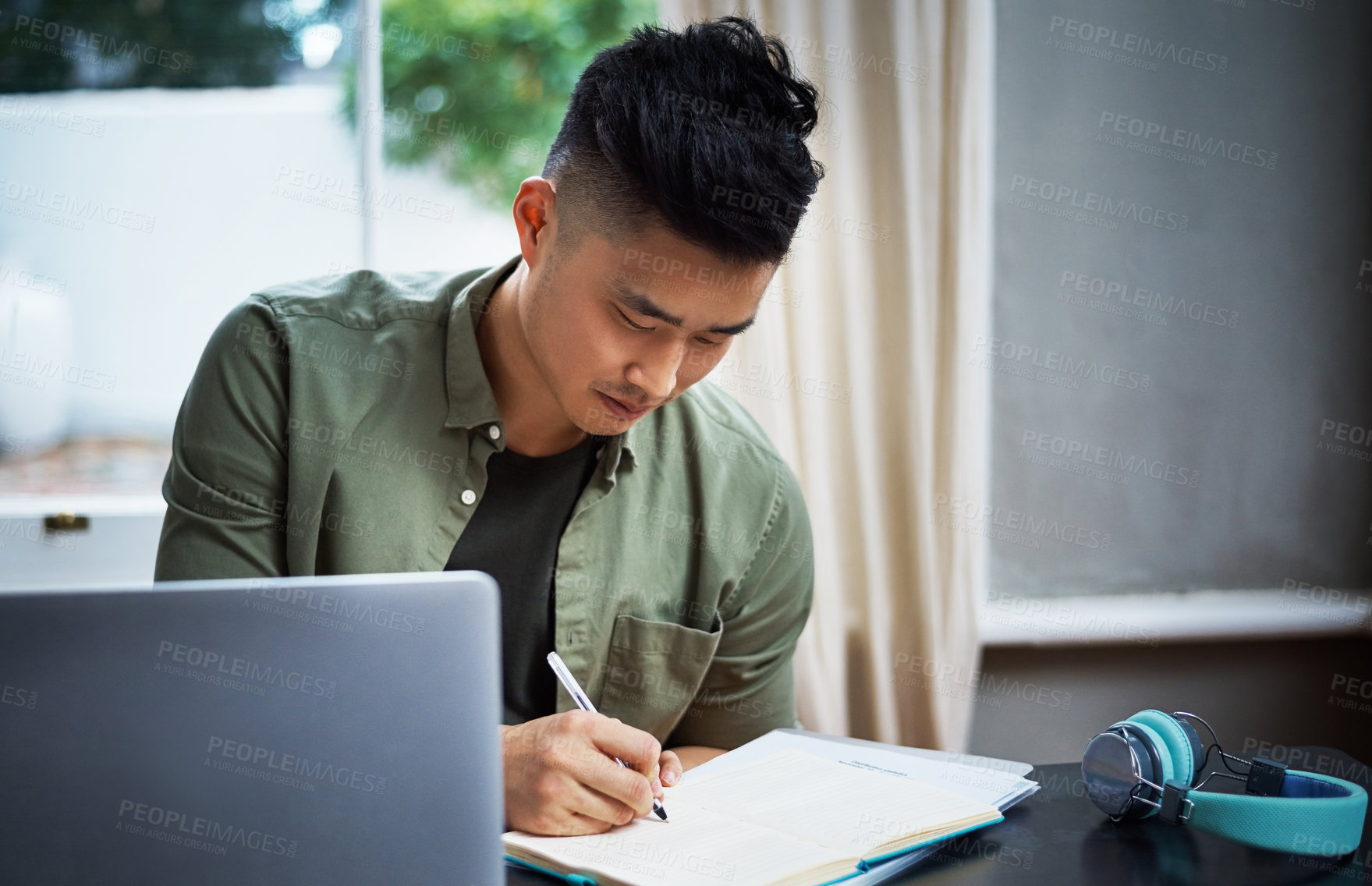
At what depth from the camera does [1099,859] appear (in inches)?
33.3

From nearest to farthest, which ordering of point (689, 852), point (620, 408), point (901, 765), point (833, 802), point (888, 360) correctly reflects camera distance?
point (689, 852) → point (833, 802) → point (901, 765) → point (620, 408) → point (888, 360)

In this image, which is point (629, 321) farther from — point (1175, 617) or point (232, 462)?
point (1175, 617)

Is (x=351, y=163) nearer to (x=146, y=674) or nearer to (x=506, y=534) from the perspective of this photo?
(x=506, y=534)

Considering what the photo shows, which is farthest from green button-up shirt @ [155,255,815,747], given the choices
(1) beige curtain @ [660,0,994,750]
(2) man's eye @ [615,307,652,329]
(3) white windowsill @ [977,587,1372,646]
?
(3) white windowsill @ [977,587,1372,646]

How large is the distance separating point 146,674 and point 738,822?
0.48 meters

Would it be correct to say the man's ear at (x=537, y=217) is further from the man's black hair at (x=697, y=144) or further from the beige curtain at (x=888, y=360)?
the beige curtain at (x=888, y=360)

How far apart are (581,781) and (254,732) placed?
318mm

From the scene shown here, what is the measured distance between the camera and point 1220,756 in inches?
41.8

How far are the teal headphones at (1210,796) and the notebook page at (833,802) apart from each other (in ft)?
0.37

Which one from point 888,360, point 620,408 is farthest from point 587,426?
point 888,360

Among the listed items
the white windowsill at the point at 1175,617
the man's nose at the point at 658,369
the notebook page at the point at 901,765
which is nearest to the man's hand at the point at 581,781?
the notebook page at the point at 901,765

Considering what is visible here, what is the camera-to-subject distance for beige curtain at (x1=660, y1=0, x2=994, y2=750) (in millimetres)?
2027

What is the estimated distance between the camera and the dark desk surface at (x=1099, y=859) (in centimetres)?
81

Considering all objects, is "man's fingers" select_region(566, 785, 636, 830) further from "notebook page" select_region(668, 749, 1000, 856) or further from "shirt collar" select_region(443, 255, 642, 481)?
"shirt collar" select_region(443, 255, 642, 481)
